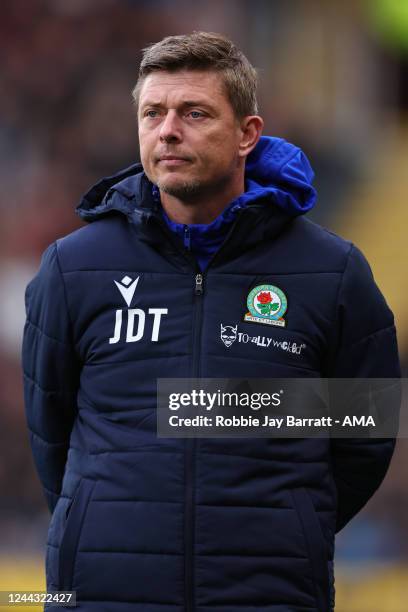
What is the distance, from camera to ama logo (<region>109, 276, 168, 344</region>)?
10.0 ft

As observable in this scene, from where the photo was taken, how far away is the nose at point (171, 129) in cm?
304

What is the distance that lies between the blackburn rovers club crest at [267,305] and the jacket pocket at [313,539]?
0.40 metres

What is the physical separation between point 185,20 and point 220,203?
4.16m

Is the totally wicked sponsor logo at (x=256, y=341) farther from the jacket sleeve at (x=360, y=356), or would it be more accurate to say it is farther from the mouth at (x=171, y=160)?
the mouth at (x=171, y=160)

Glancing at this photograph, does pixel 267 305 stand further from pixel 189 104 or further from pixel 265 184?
pixel 189 104

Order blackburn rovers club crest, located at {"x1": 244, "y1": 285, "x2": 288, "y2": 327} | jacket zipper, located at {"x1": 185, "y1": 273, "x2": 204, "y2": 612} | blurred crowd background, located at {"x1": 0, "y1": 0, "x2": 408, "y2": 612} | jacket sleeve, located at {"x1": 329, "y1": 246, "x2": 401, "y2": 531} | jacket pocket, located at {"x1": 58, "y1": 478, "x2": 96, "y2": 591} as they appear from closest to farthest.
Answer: jacket zipper, located at {"x1": 185, "y1": 273, "x2": 204, "y2": 612} < jacket pocket, located at {"x1": 58, "y1": 478, "x2": 96, "y2": 591} < blackburn rovers club crest, located at {"x1": 244, "y1": 285, "x2": 288, "y2": 327} < jacket sleeve, located at {"x1": 329, "y1": 246, "x2": 401, "y2": 531} < blurred crowd background, located at {"x1": 0, "y1": 0, "x2": 408, "y2": 612}

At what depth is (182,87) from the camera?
10.2ft

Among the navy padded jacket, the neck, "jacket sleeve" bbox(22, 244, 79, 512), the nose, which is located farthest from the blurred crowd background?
the nose

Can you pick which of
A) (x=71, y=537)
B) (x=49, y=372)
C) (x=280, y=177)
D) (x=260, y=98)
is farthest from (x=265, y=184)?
(x=260, y=98)

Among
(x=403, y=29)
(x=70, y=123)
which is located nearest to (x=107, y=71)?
(x=70, y=123)

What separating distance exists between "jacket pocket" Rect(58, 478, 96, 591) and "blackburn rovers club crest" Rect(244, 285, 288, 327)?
54 centimetres

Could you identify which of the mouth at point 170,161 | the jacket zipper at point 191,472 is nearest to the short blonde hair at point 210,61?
the mouth at point 170,161

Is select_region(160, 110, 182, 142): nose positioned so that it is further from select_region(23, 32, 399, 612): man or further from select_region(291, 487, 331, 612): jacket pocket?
select_region(291, 487, 331, 612): jacket pocket

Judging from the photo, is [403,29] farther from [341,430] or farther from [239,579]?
[239,579]
